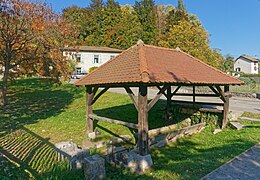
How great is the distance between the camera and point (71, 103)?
15625 millimetres

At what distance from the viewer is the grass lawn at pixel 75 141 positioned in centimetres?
505

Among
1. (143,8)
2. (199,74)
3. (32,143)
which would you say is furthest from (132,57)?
Result: (143,8)

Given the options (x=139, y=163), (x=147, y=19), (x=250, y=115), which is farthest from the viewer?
(x=147, y=19)

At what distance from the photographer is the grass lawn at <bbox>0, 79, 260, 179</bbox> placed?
5.05 metres

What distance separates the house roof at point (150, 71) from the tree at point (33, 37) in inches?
206

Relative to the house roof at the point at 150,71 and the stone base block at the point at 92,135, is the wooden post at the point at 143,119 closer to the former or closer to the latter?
the house roof at the point at 150,71

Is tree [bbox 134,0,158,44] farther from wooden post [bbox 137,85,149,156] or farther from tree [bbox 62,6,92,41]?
wooden post [bbox 137,85,149,156]

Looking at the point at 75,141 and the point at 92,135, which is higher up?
the point at 92,135

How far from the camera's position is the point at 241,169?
15.7 feet

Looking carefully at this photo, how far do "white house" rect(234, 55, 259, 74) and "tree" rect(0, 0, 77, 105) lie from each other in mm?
56565

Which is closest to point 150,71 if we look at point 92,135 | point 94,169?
point 94,169

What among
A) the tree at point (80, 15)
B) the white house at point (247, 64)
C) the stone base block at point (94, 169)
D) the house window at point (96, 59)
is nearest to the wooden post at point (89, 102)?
the stone base block at point (94, 169)

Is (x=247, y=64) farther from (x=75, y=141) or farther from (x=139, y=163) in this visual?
(x=139, y=163)

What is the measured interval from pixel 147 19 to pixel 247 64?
31.6m
